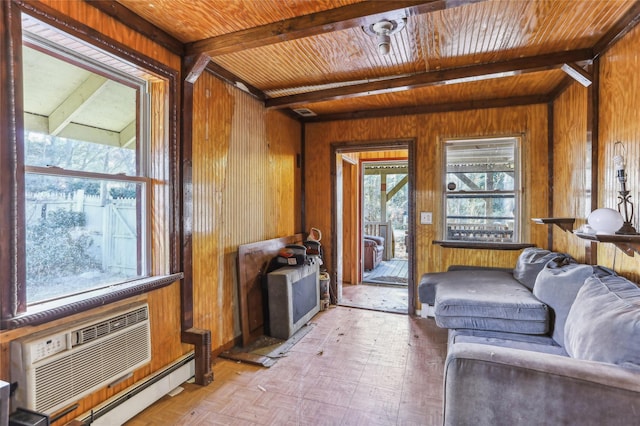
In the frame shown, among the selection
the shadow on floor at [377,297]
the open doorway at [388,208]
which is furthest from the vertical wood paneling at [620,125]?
the open doorway at [388,208]

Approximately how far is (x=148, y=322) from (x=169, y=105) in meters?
1.49

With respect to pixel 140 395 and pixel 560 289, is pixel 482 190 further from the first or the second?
pixel 140 395

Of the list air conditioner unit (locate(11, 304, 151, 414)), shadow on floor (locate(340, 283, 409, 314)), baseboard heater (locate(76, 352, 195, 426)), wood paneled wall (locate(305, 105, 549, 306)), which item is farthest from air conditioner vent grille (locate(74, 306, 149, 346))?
shadow on floor (locate(340, 283, 409, 314))

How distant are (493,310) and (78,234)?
8.99 ft

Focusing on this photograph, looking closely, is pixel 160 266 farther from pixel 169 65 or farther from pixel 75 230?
pixel 169 65

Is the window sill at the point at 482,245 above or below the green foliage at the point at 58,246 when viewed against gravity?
below

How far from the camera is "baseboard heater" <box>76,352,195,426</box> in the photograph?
179cm

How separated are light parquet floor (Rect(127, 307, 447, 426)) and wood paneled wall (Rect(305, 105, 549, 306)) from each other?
1.07 meters

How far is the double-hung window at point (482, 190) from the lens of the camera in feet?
11.9

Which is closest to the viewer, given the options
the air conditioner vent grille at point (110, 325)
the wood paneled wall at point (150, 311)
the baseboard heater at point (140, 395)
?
the wood paneled wall at point (150, 311)

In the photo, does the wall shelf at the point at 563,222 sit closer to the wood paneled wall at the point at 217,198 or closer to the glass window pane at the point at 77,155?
the wood paneled wall at the point at 217,198

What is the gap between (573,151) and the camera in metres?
2.87

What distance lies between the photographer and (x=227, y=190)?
9.61ft

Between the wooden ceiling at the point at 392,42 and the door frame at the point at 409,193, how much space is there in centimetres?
68
